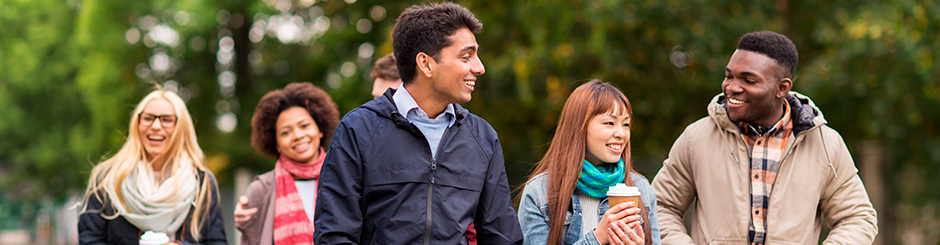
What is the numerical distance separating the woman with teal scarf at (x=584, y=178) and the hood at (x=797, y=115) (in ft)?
2.04

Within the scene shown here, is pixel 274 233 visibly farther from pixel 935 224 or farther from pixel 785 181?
pixel 935 224

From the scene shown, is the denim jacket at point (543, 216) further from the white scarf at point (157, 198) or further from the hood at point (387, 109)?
the white scarf at point (157, 198)

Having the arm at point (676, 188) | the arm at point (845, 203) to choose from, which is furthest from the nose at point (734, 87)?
the arm at point (845, 203)

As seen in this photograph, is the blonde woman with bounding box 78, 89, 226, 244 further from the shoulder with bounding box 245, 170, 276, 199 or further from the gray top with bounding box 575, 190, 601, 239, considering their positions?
the gray top with bounding box 575, 190, 601, 239

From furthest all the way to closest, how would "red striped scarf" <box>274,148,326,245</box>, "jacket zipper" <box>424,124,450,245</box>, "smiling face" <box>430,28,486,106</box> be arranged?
"red striped scarf" <box>274,148,326,245</box> → "smiling face" <box>430,28,486,106</box> → "jacket zipper" <box>424,124,450,245</box>

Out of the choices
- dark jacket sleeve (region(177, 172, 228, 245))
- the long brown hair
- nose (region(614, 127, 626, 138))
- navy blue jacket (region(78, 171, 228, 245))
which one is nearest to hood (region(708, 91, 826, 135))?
the long brown hair

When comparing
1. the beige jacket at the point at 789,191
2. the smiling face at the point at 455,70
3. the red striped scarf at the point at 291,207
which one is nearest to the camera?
the smiling face at the point at 455,70

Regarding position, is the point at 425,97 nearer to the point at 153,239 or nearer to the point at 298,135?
the point at 298,135

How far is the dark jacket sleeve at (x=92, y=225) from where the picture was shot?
4168 millimetres

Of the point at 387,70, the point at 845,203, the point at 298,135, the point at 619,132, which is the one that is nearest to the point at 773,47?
the point at 845,203

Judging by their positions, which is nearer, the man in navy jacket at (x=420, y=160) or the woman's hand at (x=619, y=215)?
the man in navy jacket at (x=420, y=160)

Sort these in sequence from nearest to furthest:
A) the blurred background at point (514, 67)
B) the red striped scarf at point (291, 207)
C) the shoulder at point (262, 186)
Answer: the red striped scarf at point (291, 207) → the shoulder at point (262, 186) → the blurred background at point (514, 67)

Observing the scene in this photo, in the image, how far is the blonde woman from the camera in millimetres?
4195

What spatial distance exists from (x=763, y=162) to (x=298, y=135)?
2562 mm
